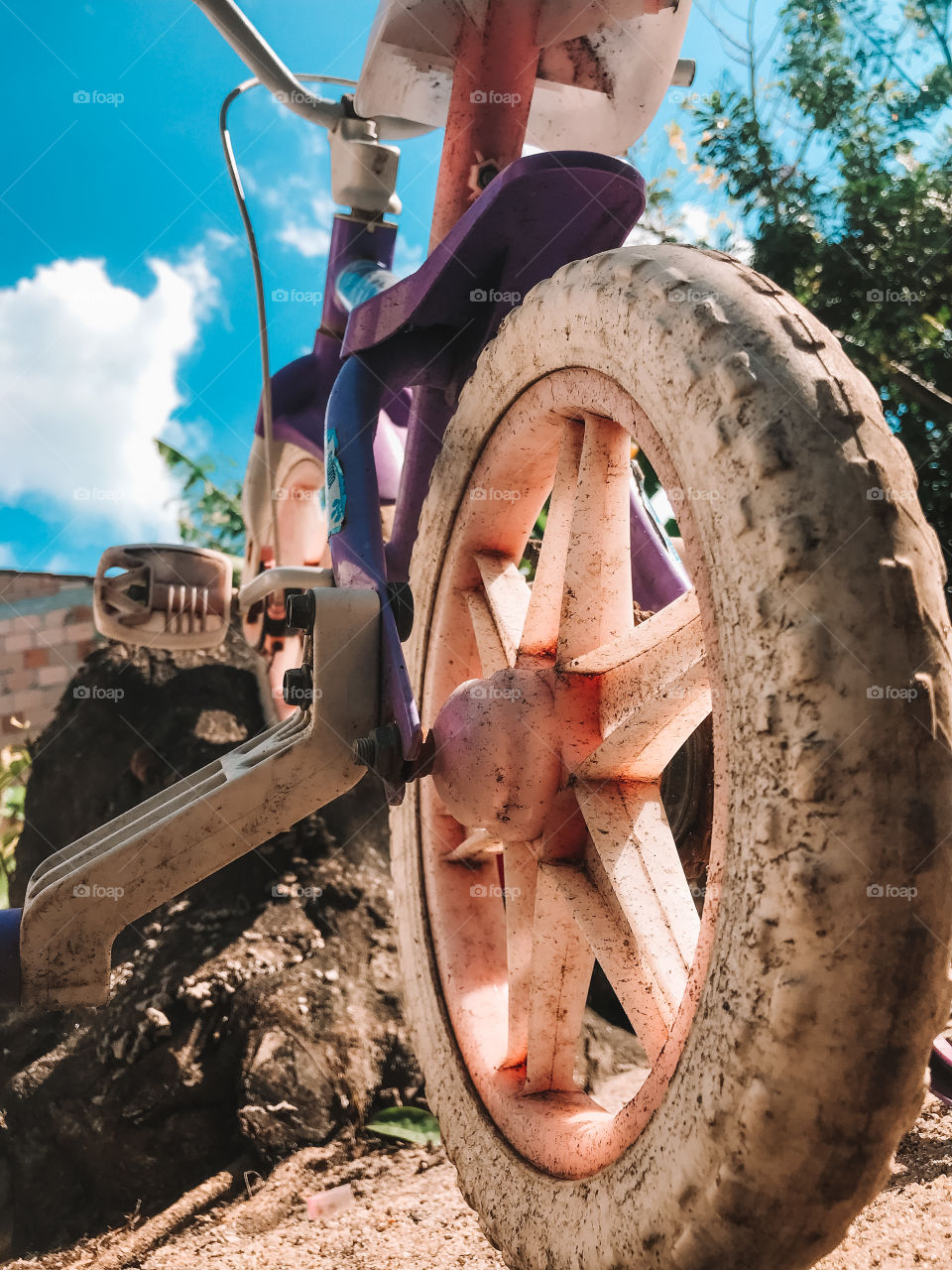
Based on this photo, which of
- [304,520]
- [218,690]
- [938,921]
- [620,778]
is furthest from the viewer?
[218,690]

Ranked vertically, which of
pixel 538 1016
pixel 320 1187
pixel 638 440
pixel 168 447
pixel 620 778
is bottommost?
pixel 320 1187

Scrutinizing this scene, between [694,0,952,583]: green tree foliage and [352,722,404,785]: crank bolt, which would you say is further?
[694,0,952,583]: green tree foliage

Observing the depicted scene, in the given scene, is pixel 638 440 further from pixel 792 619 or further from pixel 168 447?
pixel 168 447

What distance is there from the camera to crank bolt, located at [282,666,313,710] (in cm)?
123

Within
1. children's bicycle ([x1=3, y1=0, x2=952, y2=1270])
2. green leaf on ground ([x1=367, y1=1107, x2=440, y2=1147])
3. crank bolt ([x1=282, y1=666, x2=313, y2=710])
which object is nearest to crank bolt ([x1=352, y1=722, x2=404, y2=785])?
children's bicycle ([x1=3, y1=0, x2=952, y2=1270])

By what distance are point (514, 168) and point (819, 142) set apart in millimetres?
4965

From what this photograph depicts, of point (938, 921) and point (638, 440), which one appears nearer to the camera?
point (938, 921)

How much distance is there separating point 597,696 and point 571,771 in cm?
10

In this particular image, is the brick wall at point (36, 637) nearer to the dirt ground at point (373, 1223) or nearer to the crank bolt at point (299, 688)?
the dirt ground at point (373, 1223)

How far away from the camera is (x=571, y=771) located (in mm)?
1128

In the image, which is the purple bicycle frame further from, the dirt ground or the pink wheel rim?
the dirt ground

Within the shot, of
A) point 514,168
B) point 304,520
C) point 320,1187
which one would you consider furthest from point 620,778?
point 304,520

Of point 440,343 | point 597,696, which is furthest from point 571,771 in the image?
point 440,343

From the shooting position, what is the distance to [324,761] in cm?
122
